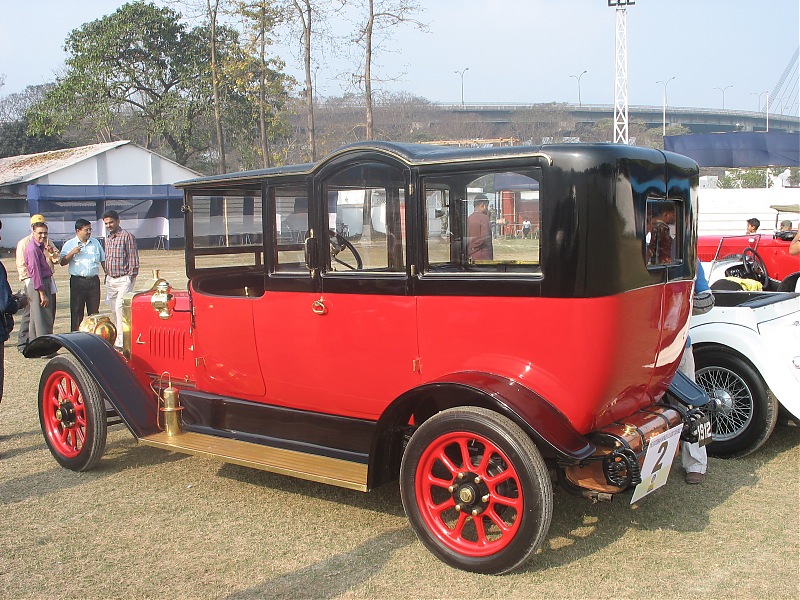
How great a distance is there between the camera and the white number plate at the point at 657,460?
11.5 ft

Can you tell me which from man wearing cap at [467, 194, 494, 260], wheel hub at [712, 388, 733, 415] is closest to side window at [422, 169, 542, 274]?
man wearing cap at [467, 194, 494, 260]

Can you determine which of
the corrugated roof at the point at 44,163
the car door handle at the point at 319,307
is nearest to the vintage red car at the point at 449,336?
the car door handle at the point at 319,307

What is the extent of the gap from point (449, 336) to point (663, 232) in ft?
3.94

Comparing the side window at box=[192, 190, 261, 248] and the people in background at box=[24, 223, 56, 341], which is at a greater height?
the side window at box=[192, 190, 261, 248]

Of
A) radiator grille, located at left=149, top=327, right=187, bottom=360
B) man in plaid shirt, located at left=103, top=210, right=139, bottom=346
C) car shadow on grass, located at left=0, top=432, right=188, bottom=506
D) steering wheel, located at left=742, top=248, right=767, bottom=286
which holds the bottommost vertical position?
car shadow on grass, located at left=0, top=432, right=188, bottom=506

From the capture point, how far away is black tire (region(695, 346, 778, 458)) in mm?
5016

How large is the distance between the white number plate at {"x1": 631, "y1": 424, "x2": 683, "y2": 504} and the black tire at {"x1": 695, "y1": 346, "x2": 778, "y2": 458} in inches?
58.8

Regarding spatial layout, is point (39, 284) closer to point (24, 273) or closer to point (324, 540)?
point (24, 273)

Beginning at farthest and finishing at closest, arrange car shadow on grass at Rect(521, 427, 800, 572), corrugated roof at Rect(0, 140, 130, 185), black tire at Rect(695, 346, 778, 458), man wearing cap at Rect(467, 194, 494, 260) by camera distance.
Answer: corrugated roof at Rect(0, 140, 130, 185) < black tire at Rect(695, 346, 778, 458) < man wearing cap at Rect(467, 194, 494, 260) < car shadow on grass at Rect(521, 427, 800, 572)

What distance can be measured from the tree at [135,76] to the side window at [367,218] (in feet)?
109

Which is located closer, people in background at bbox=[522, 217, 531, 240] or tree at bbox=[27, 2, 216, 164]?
people in background at bbox=[522, 217, 531, 240]

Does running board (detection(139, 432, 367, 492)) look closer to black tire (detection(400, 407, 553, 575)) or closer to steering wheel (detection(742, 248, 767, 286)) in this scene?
black tire (detection(400, 407, 553, 575))

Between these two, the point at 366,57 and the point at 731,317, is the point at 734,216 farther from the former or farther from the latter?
the point at 731,317

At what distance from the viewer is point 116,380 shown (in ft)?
16.3
